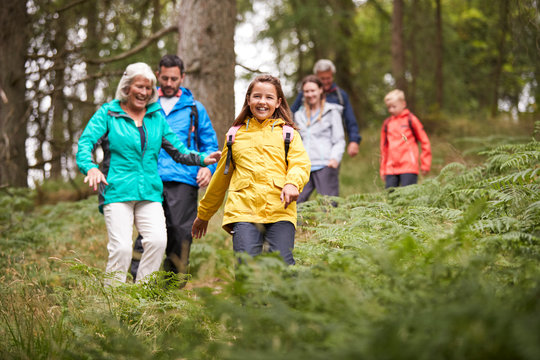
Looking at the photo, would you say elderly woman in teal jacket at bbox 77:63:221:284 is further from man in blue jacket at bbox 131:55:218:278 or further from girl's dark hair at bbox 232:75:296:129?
girl's dark hair at bbox 232:75:296:129

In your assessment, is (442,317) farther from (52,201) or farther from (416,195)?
(52,201)

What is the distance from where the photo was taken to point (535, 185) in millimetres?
4047

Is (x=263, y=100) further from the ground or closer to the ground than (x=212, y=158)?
further from the ground

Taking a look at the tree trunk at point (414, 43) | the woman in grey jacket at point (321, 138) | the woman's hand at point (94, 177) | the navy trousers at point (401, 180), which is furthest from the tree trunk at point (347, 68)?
the woman's hand at point (94, 177)

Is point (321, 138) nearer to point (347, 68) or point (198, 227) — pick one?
point (198, 227)


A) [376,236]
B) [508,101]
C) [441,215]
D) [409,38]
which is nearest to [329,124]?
[441,215]

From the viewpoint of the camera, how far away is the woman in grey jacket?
644 centimetres

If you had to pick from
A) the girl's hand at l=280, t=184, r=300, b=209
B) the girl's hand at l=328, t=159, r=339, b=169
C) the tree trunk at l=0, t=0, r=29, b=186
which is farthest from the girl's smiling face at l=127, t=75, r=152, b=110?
the tree trunk at l=0, t=0, r=29, b=186

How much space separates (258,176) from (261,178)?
3cm

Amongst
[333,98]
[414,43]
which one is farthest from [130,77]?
[414,43]

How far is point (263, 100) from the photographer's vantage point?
4012 mm

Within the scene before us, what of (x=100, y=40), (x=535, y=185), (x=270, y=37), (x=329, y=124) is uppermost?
(x=270, y=37)

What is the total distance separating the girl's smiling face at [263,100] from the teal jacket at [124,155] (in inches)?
37.8

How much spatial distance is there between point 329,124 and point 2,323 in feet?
15.2
